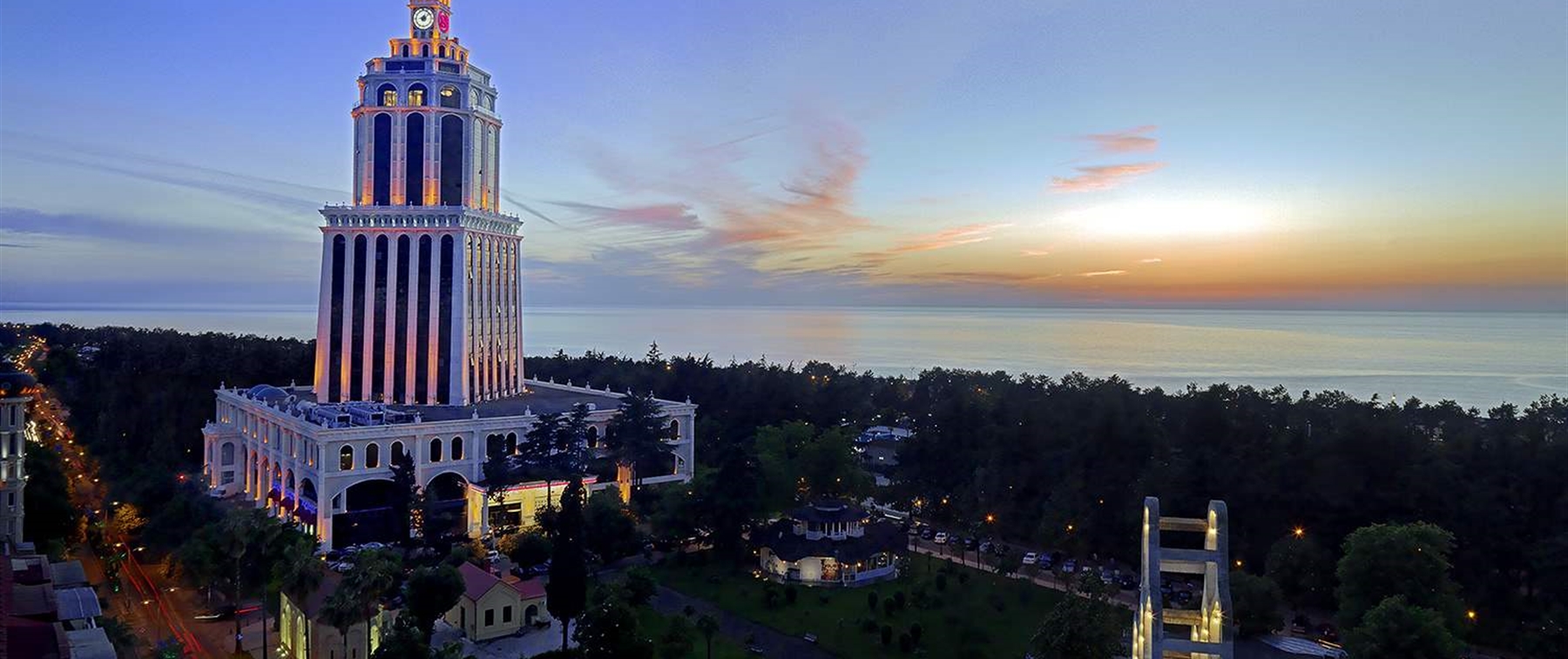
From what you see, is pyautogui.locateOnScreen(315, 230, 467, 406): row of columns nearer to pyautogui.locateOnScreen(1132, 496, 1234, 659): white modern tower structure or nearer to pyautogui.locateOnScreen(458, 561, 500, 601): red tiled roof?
pyautogui.locateOnScreen(458, 561, 500, 601): red tiled roof

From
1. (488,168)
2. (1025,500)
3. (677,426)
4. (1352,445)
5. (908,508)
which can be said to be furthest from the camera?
(488,168)

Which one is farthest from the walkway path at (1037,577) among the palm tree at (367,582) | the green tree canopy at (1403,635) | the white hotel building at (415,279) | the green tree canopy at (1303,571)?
the palm tree at (367,582)

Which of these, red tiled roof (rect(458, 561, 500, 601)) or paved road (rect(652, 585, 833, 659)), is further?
red tiled roof (rect(458, 561, 500, 601))

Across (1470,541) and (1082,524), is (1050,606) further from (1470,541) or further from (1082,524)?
(1470,541)

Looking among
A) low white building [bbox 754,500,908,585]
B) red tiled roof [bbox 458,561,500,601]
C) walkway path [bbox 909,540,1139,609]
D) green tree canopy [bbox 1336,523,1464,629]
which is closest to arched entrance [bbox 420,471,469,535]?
red tiled roof [bbox 458,561,500,601]

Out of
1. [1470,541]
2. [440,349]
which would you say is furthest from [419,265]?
[1470,541]

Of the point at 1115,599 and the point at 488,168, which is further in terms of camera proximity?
the point at 488,168
